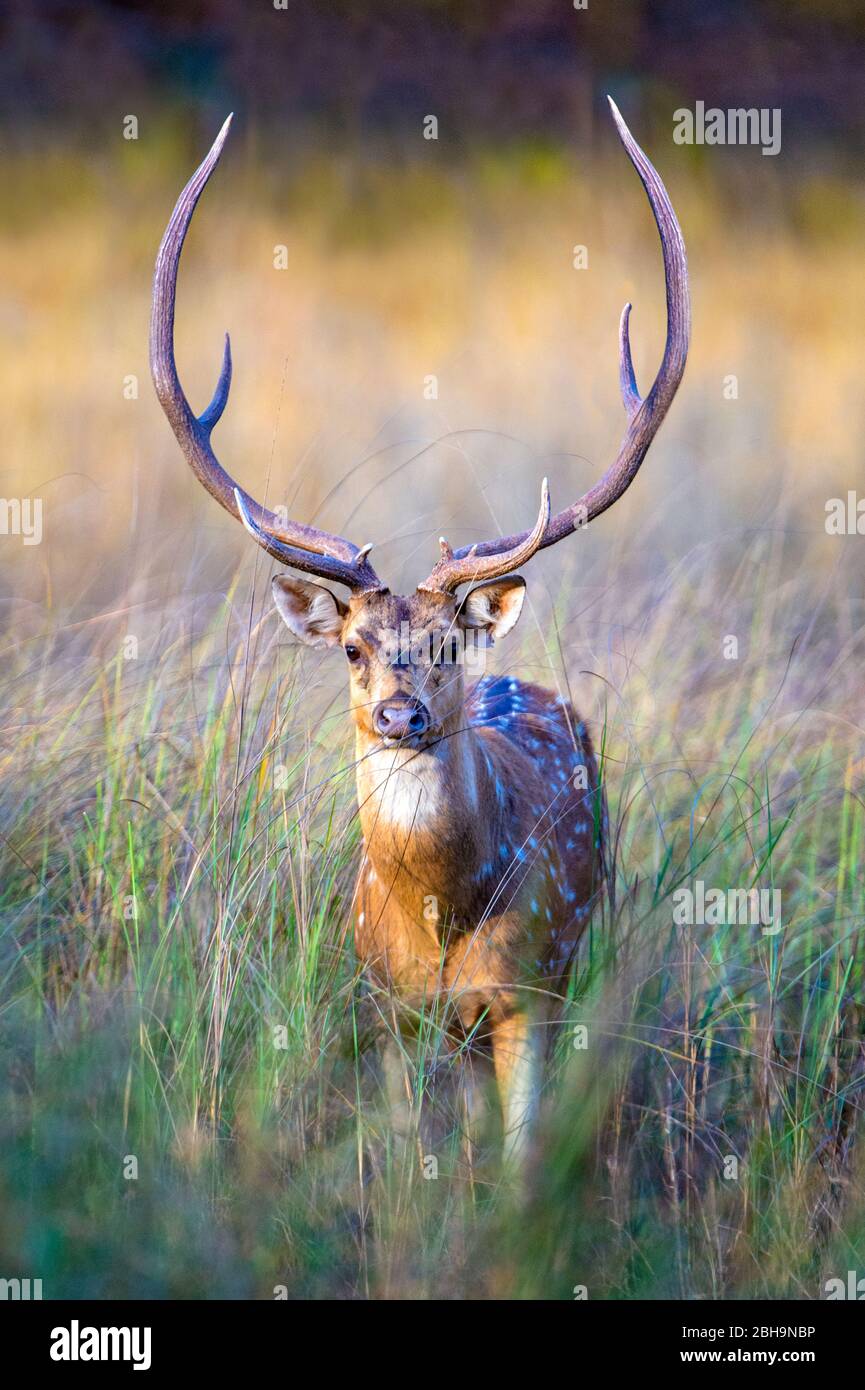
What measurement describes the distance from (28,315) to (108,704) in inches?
154

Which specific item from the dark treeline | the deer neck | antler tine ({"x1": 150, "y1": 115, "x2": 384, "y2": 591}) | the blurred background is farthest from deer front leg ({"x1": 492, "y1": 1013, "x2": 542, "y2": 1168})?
the dark treeline

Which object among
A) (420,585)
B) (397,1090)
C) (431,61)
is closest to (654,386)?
(420,585)

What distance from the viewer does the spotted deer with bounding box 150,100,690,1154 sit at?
14.8 feet

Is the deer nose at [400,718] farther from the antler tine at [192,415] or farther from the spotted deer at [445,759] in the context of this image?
the antler tine at [192,415]

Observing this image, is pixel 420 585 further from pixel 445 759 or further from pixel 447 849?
pixel 447 849

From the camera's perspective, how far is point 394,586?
666 cm

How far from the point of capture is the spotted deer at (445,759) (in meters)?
4.51

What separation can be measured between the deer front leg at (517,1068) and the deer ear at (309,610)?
1.20 metres

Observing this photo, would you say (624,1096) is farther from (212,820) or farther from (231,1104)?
Answer: (212,820)

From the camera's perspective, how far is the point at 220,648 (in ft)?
19.1

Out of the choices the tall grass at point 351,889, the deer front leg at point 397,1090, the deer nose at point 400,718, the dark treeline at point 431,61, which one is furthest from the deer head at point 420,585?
the dark treeline at point 431,61

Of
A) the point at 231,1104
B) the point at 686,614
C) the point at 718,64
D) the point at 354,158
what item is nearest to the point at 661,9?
the point at 718,64

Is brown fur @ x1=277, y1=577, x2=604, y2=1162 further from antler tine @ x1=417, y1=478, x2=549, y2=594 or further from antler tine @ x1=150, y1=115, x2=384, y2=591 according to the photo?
antler tine @ x1=150, y1=115, x2=384, y2=591

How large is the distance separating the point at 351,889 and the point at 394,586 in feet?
6.09
